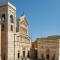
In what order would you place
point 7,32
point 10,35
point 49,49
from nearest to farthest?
point 7,32 < point 10,35 < point 49,49

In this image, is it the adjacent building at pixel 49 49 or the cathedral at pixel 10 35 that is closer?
the cathedral at pixel 10 35

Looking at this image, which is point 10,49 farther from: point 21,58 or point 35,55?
point 35,55

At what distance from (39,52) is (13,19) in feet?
32.8

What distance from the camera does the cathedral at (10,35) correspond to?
2880 cm

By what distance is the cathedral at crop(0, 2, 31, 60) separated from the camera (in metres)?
28.8

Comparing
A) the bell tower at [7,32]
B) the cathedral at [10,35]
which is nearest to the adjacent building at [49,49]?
the cathedral at [10,35]

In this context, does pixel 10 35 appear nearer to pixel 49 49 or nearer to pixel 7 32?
pixel 7 32

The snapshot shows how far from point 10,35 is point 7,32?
1039mm

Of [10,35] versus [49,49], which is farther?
[49,49]

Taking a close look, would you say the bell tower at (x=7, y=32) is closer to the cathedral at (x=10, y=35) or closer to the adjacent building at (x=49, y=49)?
the cathedral at (x=10, y=35)

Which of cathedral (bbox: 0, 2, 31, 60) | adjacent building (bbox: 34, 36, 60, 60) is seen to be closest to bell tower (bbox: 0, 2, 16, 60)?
cathedral (bbox: 0, 2, 31, 60)

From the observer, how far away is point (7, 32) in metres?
28.9

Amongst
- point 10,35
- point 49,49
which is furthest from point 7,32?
Result: point 49,49

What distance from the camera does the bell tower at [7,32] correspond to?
1130 inches
